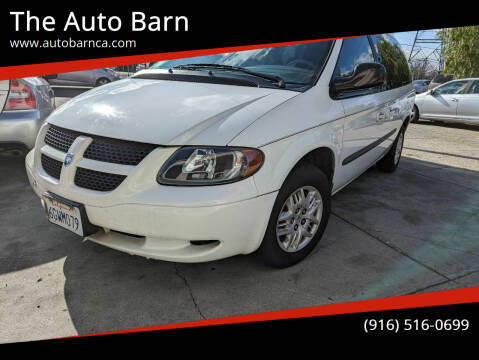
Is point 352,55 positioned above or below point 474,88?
above

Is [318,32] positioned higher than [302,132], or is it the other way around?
[318,32]

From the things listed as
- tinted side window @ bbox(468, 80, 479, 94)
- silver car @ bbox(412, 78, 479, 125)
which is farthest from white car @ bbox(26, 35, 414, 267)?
tinted side window @ bbox(468, 80, 479, 94)

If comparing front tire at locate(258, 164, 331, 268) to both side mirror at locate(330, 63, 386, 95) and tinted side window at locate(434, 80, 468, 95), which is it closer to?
side mirror at locate(330, 63, 386, 95)

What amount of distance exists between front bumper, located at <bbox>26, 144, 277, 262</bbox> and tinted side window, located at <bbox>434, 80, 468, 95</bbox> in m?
9.86

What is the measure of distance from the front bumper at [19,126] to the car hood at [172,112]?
1.54 meters

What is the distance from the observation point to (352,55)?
3260 millimetres

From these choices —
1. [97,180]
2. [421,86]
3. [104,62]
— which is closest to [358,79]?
[97,180]

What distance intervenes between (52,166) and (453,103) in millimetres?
10273

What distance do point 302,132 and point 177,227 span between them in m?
0.97

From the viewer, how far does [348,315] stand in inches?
88.7

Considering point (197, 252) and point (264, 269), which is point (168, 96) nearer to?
point (197, 252)

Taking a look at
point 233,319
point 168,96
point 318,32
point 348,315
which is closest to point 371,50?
point 318,32

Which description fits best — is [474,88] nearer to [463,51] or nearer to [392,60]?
[392,60]

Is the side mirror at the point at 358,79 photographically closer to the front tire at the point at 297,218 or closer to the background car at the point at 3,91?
the front tire at the point at 297,218
